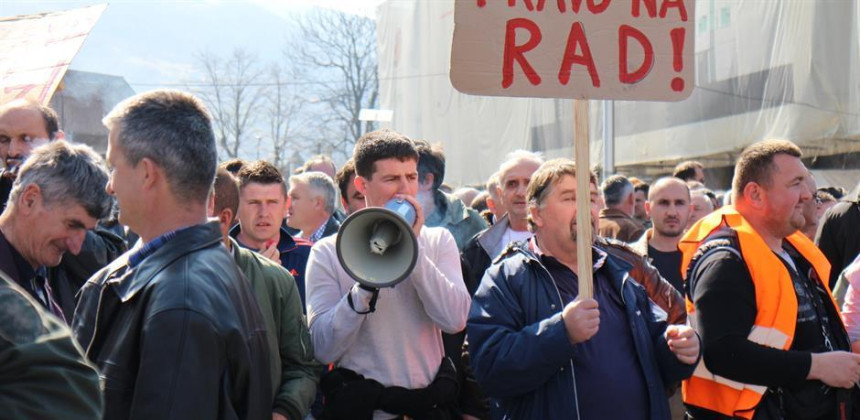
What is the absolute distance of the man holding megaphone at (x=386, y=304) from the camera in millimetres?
3619

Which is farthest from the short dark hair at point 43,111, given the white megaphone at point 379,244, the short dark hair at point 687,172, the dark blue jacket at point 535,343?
the short dark hair at point 687,172

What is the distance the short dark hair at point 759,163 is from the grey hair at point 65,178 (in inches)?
105

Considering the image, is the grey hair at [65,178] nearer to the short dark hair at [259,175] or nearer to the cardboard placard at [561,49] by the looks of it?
the cardboard placard at [561,49]

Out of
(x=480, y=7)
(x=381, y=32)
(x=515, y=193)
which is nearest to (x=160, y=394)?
(x=480, y=7)

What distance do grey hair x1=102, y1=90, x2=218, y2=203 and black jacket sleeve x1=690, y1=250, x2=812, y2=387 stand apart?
7.55 ft

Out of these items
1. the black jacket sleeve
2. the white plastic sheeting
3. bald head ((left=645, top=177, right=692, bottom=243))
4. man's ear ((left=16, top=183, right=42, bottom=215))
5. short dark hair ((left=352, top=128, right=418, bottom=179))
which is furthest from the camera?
the white plastic sheeting

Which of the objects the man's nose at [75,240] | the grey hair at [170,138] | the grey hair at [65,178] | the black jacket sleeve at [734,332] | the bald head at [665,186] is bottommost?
the black jacket sleeve at [734,332]

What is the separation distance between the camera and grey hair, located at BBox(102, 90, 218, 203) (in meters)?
2.39

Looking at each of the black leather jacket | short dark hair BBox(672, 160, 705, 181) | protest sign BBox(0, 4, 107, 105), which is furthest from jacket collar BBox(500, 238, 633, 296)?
short dark hair BBox(672, 160, 705, 181)

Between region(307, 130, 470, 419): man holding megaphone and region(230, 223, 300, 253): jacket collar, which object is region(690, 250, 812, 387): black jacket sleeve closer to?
region(307, 130, 470, 419): man holding megaphone

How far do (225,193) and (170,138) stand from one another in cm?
126

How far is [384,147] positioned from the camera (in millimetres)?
4066

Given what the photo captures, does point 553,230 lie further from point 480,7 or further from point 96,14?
point 96,14

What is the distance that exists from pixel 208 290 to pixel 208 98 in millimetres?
56495
